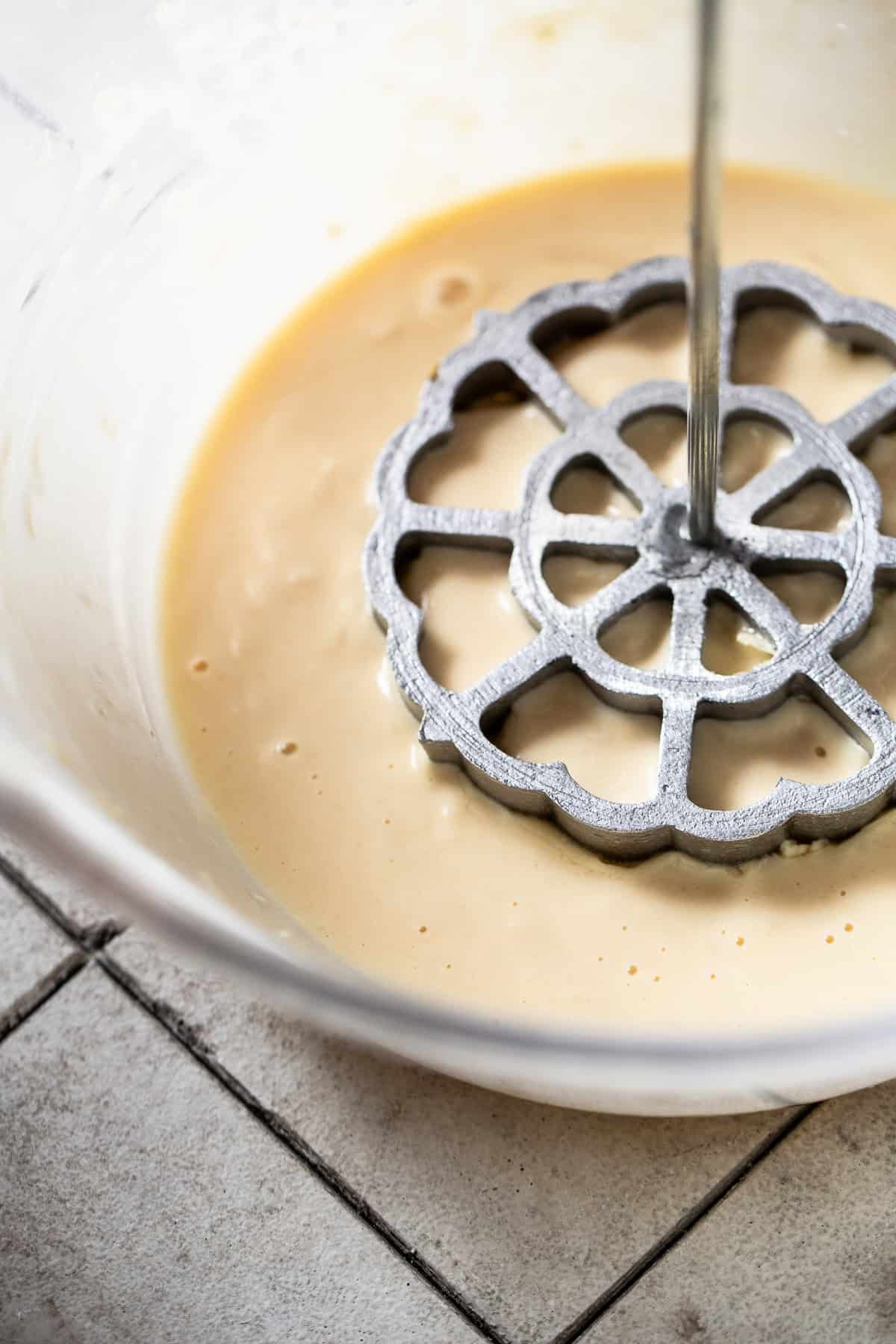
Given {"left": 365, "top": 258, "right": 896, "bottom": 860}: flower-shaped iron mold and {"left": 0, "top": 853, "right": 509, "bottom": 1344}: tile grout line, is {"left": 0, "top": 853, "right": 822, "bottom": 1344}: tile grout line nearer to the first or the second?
{"left": 0, "top": 853, "right": 509, "bottom": 1344}: tile grout line

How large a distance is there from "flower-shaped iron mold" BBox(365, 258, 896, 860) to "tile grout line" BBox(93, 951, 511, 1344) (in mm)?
183

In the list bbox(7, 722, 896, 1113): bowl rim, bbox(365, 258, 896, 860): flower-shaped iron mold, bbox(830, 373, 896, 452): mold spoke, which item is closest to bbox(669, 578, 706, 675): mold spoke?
bbox(365, 258, 896, 860): flower-shaped iron mold

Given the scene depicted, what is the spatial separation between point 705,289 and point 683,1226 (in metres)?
0.40

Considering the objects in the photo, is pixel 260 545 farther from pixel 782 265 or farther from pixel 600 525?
pixel 782 265

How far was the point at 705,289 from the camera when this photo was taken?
60 cm

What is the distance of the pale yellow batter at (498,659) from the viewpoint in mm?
635

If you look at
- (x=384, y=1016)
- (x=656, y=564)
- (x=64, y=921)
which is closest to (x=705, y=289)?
(x=656, y=564)

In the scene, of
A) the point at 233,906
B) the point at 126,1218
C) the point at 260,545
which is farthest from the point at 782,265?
the point at 126,1218

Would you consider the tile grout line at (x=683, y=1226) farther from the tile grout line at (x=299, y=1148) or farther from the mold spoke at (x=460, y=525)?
the mold spoke at (x=460, y=525)

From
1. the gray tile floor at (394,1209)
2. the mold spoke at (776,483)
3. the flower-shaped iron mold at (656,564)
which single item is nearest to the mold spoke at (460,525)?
the flower-shaped iron mold at (656,564)

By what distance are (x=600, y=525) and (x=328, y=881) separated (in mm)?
226

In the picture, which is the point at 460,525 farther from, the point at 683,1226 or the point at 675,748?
the point at 683,1226

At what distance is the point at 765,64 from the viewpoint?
0.88 m

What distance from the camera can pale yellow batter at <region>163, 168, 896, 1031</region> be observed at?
0.63m
